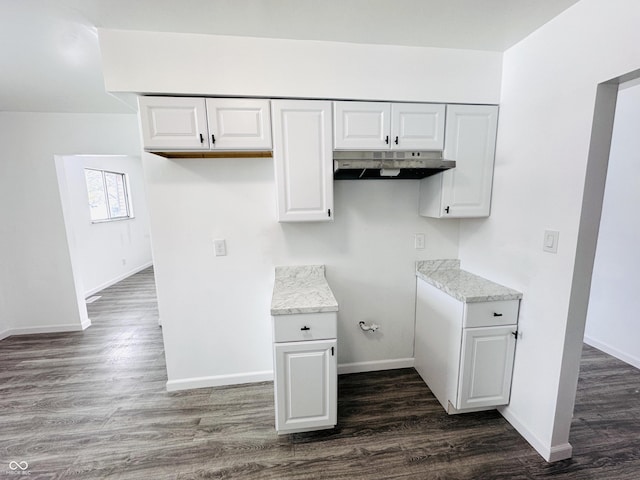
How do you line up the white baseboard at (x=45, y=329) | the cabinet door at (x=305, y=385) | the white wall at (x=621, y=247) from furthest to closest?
the white baseboard at (x=45, y=329) < the white wall at (x=621, y=247) < the cabinet door at (x=305, y=385)

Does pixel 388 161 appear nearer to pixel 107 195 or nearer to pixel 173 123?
pixel 173 123

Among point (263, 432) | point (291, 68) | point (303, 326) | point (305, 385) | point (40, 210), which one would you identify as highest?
point (291, 68)

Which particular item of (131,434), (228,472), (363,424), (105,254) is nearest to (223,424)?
(228,472)

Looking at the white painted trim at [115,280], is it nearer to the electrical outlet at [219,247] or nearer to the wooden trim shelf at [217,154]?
the electrical outlet at [219,247]

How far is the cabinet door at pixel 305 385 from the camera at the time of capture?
61.7 inches

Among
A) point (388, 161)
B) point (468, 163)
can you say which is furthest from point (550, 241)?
point (388, 161)

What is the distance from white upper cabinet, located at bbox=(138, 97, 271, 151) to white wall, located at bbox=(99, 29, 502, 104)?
0.07 metres

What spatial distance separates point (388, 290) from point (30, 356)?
142 inches

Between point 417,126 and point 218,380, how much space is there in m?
2.51

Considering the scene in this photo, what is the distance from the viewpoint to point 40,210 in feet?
9.70

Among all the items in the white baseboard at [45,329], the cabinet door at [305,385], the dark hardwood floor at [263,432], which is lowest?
the dark hardwood floor at [263,432]

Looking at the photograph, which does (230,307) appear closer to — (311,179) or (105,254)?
(311,179)

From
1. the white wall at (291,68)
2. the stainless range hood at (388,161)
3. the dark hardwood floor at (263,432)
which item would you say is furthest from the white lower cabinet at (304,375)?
the white wall at (291,68)

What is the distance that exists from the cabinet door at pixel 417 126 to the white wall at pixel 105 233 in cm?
365
